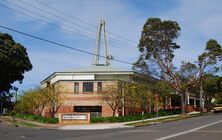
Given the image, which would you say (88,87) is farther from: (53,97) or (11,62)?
(11,62)

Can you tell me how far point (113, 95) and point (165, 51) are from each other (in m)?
11.3

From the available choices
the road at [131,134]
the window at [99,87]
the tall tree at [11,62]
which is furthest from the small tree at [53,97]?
the road at [131,134]

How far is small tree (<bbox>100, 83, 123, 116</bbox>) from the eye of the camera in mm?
57219

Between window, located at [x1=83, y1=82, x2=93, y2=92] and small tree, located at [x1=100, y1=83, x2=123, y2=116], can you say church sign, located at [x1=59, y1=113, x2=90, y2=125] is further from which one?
window, located at [x1=83, y1=82, x2=93, y2=92]

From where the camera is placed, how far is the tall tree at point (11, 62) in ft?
242

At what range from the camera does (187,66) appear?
71.0 metres

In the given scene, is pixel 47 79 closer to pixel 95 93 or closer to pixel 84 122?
pixel 95 93

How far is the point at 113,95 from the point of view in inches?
2274

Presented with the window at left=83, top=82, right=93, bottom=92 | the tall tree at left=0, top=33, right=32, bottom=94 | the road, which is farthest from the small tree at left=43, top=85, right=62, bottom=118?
the road

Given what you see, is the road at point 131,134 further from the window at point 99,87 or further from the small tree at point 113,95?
the window at point 99,87

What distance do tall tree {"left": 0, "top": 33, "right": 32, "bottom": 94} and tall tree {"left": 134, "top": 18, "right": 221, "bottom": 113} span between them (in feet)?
75.6

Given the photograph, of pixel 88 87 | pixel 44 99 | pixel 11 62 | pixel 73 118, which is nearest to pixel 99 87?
pixel 88 87

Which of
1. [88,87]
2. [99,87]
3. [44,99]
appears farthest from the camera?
[88,87]

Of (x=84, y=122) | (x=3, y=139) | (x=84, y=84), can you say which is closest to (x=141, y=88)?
(x=84, y=84)
